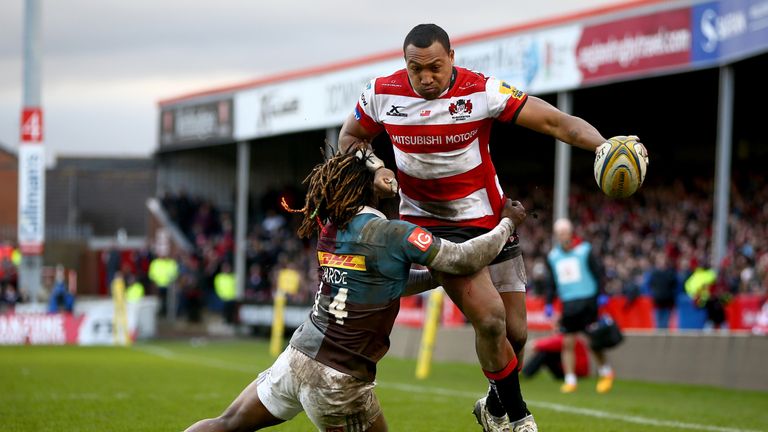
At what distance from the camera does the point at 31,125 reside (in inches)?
1074

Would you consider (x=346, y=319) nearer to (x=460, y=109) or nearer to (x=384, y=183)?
(x=384, y=183)

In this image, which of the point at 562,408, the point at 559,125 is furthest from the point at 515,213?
the point at 562,408

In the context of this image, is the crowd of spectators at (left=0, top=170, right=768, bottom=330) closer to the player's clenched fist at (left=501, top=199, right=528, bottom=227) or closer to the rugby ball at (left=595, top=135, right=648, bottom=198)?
the player's clenched fist at (left=501, top=199, right=528, bottom=227)

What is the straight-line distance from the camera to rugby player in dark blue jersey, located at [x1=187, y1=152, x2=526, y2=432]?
6066 mm

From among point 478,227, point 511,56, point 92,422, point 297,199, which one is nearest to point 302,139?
point 297,199

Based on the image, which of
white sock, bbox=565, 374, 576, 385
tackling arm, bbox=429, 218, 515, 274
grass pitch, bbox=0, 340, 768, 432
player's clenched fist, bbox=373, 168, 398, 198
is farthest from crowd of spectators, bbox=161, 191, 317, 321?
player's clenched fist, bbox=373, 168, 398, 198

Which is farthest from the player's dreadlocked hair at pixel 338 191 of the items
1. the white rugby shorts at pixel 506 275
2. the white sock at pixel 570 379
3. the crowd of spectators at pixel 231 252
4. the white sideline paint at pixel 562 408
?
the crowd of spectators at pixel 231 252

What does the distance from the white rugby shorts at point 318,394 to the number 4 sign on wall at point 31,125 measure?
879 inches

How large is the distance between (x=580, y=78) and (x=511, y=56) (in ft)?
5.85

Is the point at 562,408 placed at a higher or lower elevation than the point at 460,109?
lower

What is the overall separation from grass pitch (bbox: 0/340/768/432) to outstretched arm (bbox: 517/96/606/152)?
339 centimetres

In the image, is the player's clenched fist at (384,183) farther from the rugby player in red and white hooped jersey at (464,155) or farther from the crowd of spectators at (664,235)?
the crowd of spectators at (664,235)

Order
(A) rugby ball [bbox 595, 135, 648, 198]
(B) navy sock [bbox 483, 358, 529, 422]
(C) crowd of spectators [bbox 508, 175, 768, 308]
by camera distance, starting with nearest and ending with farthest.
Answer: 1. (A) rugby ball [bbox 595, 135, 648, 198]
2. (B) navy sock [bbox 483, 358, 529, 422]
3. (C) crowd of spectators [bbox 508, 175, 768, 308]

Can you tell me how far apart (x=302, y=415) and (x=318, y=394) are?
15.6 ft
